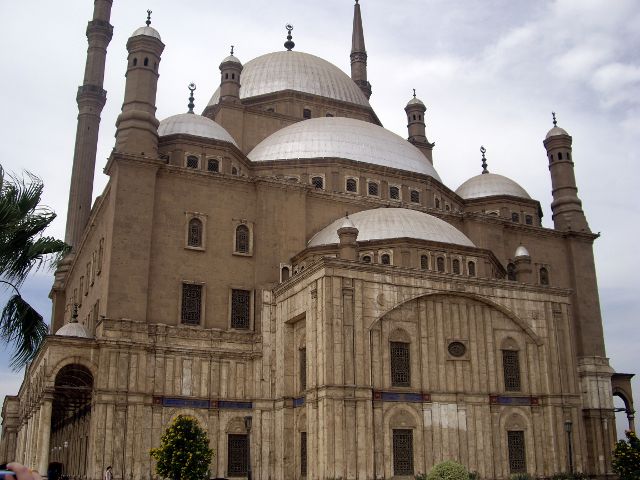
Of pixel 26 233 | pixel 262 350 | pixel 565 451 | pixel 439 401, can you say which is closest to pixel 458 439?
pixel 439 401

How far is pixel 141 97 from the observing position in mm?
29859

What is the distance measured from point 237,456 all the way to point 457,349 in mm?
9190

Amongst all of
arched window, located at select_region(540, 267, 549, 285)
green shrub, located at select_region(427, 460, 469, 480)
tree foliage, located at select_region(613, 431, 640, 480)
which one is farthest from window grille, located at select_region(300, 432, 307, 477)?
arched window, located at select_region(540, 267, 549, 285)

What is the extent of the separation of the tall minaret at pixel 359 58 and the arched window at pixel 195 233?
2331 centimetres

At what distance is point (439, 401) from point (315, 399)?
460 centimetres

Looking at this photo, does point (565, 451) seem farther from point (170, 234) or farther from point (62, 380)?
point (62, 380)

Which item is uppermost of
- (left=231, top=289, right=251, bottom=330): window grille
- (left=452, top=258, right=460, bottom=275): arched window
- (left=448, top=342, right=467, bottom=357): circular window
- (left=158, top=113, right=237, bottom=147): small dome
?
(left=158, top=113, right=237, bottom=147): small dome

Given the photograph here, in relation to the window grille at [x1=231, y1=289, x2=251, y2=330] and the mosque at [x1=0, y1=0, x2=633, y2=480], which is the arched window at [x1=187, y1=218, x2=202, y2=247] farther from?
the window grille at [x1=231, y1=289, x2=251, y2=330]

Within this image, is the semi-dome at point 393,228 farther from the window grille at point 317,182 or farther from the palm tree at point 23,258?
the palm tree at point 23,258

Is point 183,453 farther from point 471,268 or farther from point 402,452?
point 471,268

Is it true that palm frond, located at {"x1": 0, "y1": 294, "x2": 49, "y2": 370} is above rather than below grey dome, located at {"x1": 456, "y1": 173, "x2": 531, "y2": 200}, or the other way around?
below

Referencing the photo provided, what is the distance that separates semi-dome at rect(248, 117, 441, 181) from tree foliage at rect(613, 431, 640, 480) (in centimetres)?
1678

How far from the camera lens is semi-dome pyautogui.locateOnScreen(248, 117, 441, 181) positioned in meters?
34.7

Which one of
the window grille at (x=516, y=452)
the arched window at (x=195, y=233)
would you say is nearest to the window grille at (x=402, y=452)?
the window grille at (x=516, y=452)
